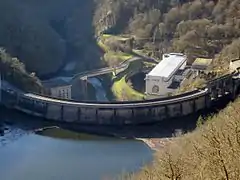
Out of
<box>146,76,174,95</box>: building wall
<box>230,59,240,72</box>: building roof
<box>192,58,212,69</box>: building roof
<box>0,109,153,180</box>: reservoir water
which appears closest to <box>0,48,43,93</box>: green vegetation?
<box>0,109,153,180</box>: reservoir water

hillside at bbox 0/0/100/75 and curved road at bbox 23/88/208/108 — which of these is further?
hillside at bbox 0/0/100/75

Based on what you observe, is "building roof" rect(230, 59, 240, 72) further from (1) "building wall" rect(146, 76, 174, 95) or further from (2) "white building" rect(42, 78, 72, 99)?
(2) "white building" rect(42, 78, 72, 99)

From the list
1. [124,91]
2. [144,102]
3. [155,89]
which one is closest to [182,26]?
[124,91]

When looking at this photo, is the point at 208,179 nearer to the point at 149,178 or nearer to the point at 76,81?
the point at 149,178

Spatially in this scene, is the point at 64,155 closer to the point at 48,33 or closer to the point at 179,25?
the point at 179,25

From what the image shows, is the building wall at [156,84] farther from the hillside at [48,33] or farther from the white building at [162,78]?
the hillside at [48,33]
